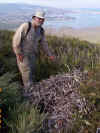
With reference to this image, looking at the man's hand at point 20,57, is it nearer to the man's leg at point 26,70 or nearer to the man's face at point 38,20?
the man's leg at point 26,70

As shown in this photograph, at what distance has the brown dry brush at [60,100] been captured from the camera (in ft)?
14.9

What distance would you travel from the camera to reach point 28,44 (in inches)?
238

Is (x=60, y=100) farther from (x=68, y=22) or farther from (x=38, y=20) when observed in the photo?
(x=68, y=22)

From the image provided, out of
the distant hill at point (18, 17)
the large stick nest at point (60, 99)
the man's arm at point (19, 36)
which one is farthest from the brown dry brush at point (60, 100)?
the distant hill at point (18, 17)

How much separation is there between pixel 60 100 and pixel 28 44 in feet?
5.88

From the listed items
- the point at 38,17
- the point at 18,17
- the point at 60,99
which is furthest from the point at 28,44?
the point at 18,17

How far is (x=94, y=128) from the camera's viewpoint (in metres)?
4.32

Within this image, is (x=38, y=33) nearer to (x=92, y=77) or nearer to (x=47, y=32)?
(x=92, y=77)

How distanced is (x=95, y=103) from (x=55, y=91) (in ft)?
2.68

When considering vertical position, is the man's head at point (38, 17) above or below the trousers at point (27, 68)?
above

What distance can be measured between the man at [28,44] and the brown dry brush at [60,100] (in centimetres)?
56

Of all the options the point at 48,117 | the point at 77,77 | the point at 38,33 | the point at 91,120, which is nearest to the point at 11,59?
the point at 38,33

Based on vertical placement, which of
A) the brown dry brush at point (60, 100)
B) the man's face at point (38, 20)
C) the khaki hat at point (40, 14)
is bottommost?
the brown dry brush at point (60, 100)

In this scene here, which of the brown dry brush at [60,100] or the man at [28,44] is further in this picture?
the man at [28,44]
